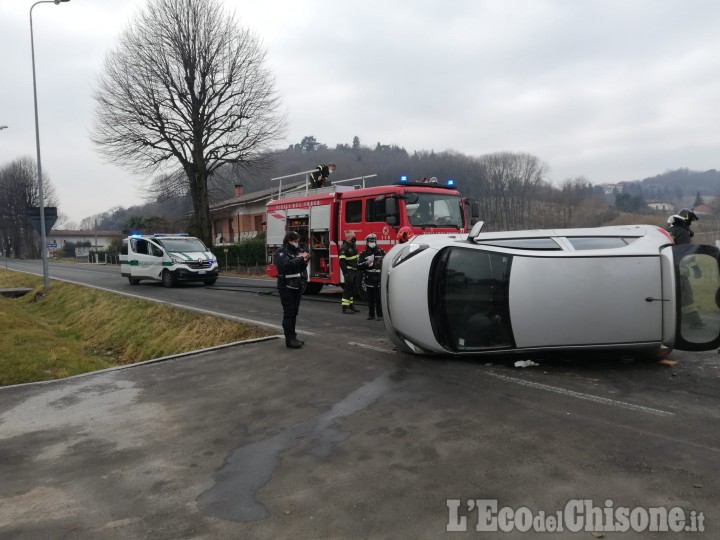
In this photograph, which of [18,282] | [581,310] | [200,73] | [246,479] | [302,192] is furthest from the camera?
[200,73]

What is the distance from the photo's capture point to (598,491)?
3236mm

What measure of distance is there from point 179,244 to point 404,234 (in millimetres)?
11175

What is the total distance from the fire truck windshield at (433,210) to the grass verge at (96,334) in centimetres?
468

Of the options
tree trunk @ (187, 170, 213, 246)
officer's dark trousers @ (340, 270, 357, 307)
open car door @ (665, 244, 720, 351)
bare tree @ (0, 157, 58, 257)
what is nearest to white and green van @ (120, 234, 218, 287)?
officer's dark trousers @ (340, 270, 357, 307)

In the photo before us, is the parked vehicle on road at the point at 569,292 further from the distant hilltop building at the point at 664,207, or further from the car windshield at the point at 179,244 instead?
the distant hilltop building at the point at 664,207

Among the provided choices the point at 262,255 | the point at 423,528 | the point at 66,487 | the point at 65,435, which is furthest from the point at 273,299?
the point at 262,255

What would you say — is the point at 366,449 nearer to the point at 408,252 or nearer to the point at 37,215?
the point at 408,252

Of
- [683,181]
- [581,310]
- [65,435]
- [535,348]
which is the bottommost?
[65,435]

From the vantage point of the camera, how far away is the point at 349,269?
11.5 meters

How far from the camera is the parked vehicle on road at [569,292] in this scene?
5402 mm

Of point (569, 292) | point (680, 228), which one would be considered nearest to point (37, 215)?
point (569, 292)

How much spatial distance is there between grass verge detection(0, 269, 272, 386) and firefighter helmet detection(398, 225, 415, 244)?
359 centimetres

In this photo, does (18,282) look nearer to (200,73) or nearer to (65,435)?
(200,73)

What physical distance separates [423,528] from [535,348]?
334 centimetres
